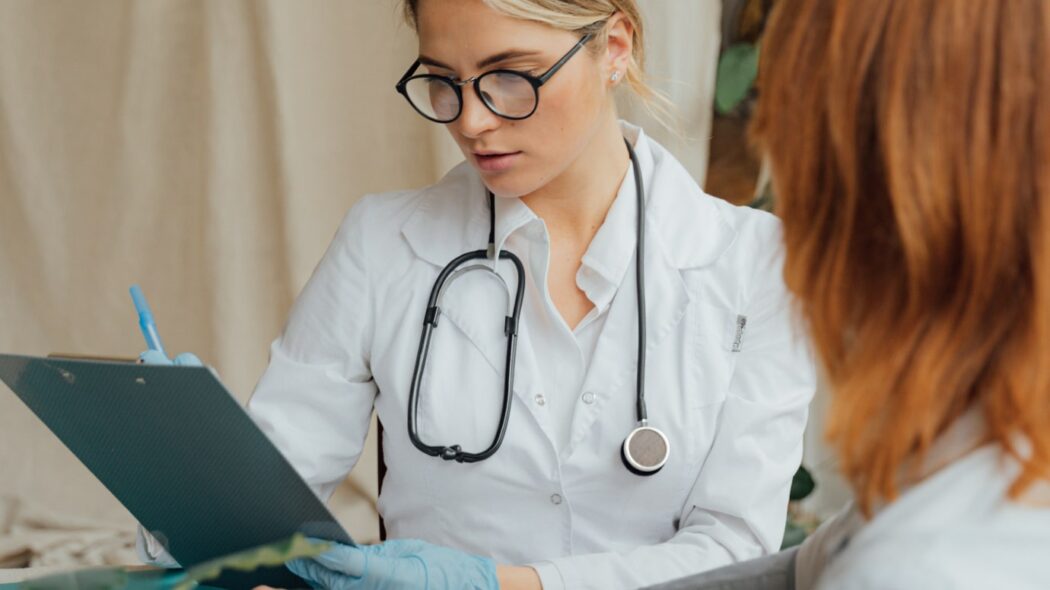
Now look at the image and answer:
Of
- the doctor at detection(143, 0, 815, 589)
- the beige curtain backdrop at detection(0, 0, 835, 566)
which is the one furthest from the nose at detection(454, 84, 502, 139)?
the beige curtain backdrop at detection(0, 0, 835, 566)

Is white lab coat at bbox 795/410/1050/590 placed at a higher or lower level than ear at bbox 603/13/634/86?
lower

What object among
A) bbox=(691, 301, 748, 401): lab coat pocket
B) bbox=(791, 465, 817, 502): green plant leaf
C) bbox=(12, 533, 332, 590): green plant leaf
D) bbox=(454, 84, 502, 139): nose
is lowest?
bbox=(791, 465, 817, 502): green plant leaf

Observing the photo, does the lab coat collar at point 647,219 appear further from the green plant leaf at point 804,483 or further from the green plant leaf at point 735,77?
the green plant leaf at point 804,483

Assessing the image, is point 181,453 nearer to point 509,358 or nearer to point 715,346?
point 509,358

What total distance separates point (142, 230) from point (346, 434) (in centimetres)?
151

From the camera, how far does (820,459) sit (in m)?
2.53

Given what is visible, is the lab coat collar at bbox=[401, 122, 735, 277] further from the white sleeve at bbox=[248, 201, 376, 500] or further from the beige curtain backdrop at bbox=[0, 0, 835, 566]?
the beige curtain backdrop at bbox=[0, 0, 835, 566]

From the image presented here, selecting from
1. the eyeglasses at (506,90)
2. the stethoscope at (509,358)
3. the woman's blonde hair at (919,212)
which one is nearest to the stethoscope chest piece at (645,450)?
the stethoscope at (509,358)

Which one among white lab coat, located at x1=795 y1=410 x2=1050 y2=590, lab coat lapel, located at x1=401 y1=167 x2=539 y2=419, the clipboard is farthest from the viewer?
lab coat lapel, located at x1=401 y1=167 x2=539 y2=419

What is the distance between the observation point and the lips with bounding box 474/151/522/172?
1406mm

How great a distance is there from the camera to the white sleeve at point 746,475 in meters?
1.33

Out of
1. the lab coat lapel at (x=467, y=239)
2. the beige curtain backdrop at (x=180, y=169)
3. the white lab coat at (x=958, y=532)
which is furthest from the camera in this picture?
the beige curtain backdrop at (x=180, y=169)

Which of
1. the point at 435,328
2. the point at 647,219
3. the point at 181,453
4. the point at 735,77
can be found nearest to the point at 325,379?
the point at 435,328

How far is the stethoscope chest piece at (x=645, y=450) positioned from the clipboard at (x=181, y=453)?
1.20 ft
